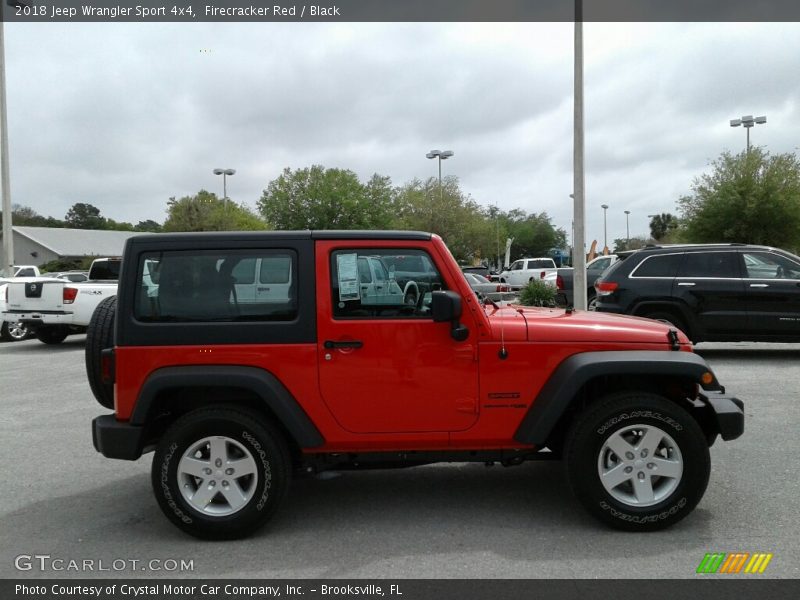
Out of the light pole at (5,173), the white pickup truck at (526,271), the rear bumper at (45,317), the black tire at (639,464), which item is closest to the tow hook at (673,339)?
the black tire at (639,464)

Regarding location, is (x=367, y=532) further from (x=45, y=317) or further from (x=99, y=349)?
(x=45, y=317)

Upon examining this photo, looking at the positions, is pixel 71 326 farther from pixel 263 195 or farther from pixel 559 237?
pixel 559 237

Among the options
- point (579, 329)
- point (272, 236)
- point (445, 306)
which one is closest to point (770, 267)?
point (579, 329)

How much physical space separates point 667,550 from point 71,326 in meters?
14.2

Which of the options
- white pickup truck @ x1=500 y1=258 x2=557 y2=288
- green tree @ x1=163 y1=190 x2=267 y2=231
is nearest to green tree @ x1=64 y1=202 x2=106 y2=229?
green tree @ x1=163 y1=190 x2=267 y2=231

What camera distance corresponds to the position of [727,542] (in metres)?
4.15

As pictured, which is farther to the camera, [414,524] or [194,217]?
[194,217]

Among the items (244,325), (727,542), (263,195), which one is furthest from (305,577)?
(263,195)

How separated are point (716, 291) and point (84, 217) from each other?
437 ft

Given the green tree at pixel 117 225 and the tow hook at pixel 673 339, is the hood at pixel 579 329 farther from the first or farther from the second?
the green tree at pixel 117 225

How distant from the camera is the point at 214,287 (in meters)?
4.42

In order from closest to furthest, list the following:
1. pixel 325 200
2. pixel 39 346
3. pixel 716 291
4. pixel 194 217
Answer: pixel 716 291, pixel 39 346, pixel 325 200, pixel 194 217

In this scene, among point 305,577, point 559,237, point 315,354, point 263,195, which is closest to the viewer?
point 305,577
